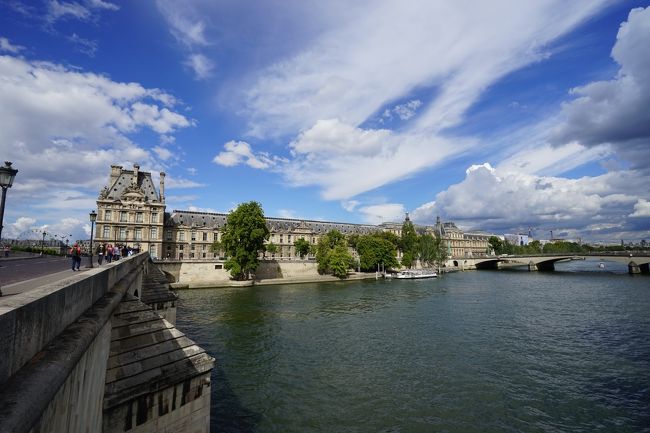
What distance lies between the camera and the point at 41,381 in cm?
367

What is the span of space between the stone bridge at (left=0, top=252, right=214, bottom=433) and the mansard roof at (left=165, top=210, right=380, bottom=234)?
81772mm

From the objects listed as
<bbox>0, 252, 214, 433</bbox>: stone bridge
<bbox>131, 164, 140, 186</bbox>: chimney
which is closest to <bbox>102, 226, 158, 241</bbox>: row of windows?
<bbox>131, 164, 140, 186</bbox>: chimney

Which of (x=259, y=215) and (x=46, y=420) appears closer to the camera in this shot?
(x=46, y=420)

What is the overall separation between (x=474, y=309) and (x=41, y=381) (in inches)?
1595

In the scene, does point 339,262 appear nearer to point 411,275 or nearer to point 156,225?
point 411,275

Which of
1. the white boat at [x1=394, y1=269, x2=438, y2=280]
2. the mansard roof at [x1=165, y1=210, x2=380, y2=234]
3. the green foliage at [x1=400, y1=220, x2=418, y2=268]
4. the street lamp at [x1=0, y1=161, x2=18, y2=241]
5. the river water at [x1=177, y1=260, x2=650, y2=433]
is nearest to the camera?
the street lamp at [x1=0, y1=161, x2=18, y2=241]

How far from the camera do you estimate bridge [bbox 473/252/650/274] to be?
274ft

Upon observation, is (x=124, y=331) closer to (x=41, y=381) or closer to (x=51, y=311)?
(x=51, y=311)

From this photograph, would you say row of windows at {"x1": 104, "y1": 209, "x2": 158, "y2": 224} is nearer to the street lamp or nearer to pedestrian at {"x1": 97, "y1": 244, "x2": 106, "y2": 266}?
pedestrian at {"x1": 97, "y1": 244, "x2": 106, "y2": 266}

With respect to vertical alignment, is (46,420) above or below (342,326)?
above

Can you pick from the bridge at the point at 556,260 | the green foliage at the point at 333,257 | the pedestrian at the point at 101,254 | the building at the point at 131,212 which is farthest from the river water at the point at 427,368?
the bridge at the point at 556,260

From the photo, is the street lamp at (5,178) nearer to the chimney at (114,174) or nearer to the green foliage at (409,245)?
the chimney at (114,174)

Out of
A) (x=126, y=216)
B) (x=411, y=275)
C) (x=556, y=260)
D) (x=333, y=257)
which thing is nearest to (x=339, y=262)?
(x=333, y=257)

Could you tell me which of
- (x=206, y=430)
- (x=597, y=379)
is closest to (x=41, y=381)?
(x=206, y=430)
